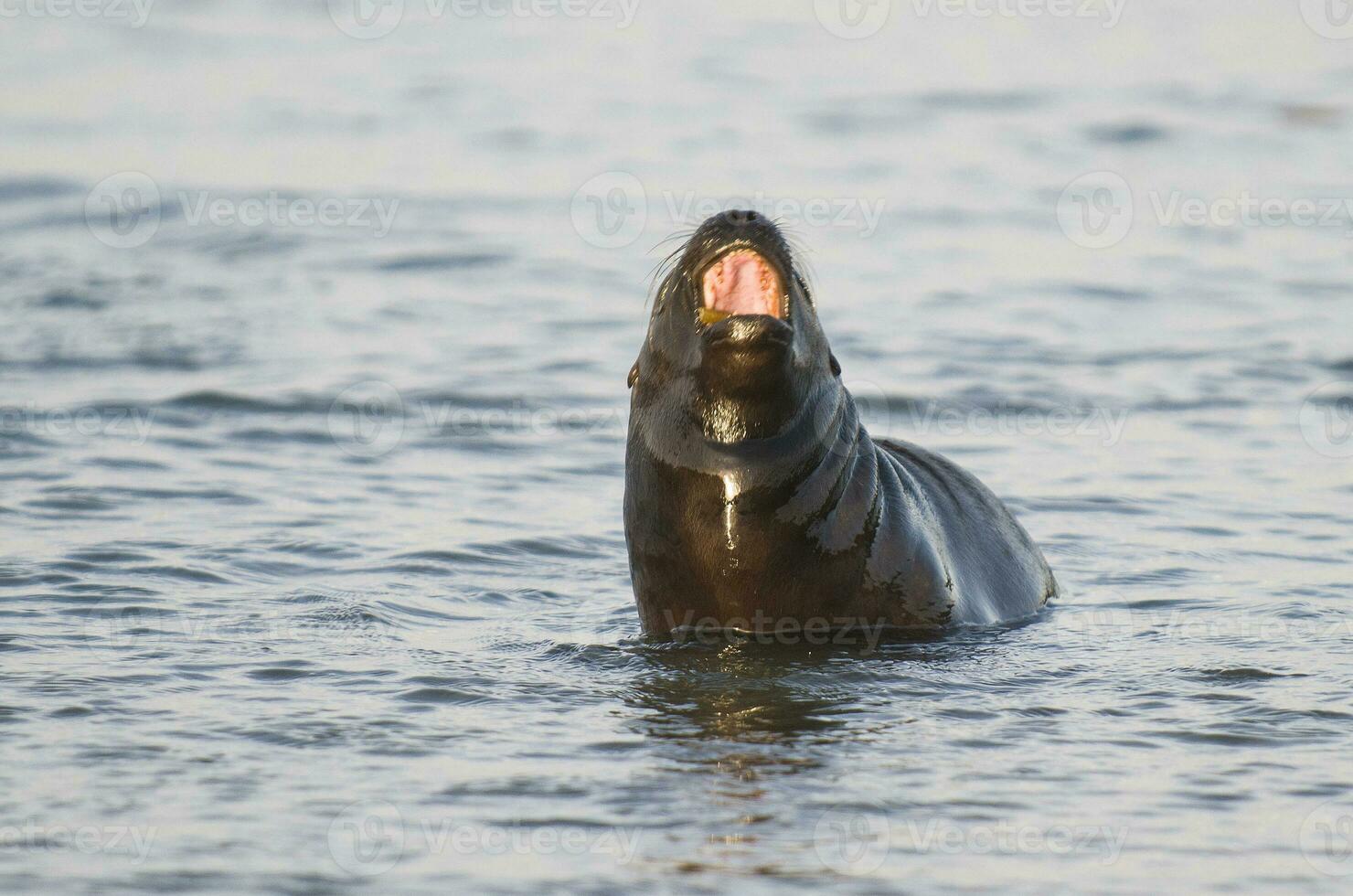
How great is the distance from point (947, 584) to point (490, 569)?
7.90ft

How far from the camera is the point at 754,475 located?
756 cm

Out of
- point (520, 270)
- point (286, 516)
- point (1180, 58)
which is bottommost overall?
point (286, 516)

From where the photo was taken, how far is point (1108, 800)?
6254 mm

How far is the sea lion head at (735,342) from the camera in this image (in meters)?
7.39

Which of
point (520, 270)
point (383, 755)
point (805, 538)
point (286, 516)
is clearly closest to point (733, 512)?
point (805, 538)

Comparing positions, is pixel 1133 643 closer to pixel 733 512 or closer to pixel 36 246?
pixel 733 512
